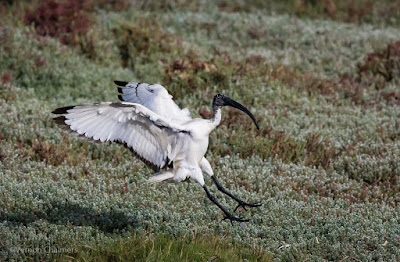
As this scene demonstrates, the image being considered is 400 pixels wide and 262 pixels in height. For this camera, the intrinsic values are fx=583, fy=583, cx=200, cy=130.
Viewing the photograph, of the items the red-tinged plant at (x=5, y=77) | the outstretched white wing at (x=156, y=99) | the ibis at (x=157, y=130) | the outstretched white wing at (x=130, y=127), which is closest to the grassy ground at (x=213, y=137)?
the red-tinged plant at (x=5, y=77)

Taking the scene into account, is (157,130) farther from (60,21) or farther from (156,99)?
(60,21)

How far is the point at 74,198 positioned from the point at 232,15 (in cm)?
870

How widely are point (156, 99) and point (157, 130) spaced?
575mm

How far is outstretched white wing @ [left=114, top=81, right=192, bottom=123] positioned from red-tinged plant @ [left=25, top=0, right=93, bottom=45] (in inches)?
209

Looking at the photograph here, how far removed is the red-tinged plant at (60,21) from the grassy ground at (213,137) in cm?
3

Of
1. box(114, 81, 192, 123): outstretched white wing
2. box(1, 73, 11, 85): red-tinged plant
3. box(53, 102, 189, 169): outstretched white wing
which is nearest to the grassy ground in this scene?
box(1, 73, 11, 85): red-tinged plant

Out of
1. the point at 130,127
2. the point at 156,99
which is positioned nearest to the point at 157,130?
the point at 130,127

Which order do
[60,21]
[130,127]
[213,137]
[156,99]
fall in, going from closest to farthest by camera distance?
[130,127], [156,99], [213,137], [60,21]

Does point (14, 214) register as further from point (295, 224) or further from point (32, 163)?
point (295, 224)

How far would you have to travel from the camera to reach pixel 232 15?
47.2ft

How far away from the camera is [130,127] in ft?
19.4

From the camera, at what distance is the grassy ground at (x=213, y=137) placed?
19.7 feet

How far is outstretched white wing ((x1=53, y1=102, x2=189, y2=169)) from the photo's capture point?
18.5 feet

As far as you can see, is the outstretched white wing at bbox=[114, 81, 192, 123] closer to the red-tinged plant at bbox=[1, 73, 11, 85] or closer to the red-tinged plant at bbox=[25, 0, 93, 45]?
the red-tinged plant at bbox=[1, 73, 11, 85]
